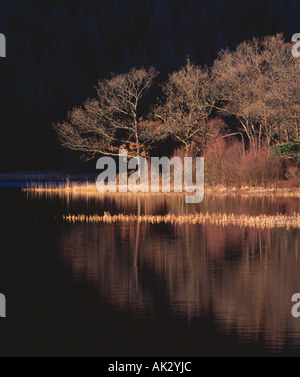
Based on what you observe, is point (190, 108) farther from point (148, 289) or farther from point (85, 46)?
point (148, 289)

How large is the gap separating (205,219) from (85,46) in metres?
64.7

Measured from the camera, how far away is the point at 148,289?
56.4 feet

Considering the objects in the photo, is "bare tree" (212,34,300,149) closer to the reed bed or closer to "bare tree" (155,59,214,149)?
"bare tree" (155,59,214,149)

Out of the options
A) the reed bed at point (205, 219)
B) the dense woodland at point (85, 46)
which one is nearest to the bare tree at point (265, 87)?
the reed bed at point (205, 219)

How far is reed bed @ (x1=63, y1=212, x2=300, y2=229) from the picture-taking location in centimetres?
2947

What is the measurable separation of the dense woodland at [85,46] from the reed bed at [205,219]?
51.4m

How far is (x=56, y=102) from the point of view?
88.0m

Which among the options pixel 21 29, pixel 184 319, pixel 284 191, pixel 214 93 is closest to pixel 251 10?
pixel 21 29

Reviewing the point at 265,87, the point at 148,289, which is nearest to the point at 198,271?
the point at 148,289

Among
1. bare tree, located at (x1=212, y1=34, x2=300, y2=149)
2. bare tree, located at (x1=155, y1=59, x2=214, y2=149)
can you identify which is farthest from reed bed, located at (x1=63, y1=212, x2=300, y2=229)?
bare tree, located at (x1=155, y1=59, x2=214, y2=149)

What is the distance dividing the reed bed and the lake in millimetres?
1047

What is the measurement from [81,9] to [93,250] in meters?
80.6
